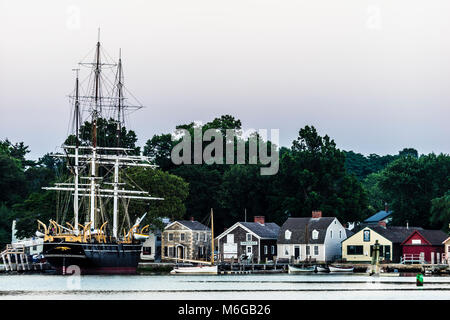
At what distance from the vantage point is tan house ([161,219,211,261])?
119188mm

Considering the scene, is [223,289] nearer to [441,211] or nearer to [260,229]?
[260,229]

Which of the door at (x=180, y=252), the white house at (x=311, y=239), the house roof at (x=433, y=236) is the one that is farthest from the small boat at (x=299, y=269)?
the door at (x=180, y=252)

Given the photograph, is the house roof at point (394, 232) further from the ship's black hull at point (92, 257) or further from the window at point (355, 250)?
the ship's black hull at point (92, 257)

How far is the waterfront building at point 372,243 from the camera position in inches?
4301

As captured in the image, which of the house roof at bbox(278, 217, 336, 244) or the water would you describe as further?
the house roof at bbox(278, 217, 336, 244)

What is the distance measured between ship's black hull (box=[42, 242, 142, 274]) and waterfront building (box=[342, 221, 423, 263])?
1005 inches

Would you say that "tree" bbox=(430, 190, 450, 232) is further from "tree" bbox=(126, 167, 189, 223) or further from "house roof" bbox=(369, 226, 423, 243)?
"tree" bbox=(126, 167, 189, 223)

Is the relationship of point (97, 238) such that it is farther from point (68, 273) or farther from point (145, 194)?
point (145, 194)

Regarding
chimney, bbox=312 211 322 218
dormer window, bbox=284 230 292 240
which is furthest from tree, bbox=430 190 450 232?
dormer window, bbox=284 230 292 240

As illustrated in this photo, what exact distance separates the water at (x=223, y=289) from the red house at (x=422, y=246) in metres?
18.8

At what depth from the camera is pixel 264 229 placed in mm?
118500

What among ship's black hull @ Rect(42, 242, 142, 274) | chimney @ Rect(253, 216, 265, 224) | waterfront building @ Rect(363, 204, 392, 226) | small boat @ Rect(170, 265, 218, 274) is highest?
waterfront building @ Rect(363, 204, 392, 226)
